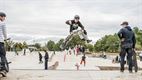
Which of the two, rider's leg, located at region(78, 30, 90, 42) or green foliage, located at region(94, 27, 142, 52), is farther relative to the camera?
green foliage, located at region(94, 27, 142, 52)

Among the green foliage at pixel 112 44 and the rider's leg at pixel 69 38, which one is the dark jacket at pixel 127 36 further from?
the green foliage at pixel 112 44

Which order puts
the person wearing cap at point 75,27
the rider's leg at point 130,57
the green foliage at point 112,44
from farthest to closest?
the green foliage at point 112,44 < the person wearing cap at point 75,27 < the rider's leg at point 130,57

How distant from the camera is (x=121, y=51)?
15.2 metres

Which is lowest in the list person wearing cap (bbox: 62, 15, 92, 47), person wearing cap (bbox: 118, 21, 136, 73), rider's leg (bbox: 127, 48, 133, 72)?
rider's leg (bbox: 127, 48, 133, 72)

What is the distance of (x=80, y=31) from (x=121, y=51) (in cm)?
209

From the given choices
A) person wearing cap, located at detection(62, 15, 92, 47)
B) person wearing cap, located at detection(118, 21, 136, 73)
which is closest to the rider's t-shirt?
person wearing cap, located at detection(62, 15, 92, 47)

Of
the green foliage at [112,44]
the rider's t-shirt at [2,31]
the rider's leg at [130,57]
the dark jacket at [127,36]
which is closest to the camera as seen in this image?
the rider's t-shirt at [2,31]

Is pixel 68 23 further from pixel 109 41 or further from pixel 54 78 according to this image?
pixel 109 41

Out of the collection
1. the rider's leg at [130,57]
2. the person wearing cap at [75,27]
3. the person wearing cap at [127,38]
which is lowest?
the rider's leg at [130,57]

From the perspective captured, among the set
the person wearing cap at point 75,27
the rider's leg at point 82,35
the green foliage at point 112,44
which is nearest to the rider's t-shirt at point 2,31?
the person wearing cap at point 75,27

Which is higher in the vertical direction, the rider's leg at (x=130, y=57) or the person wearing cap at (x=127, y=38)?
the person wearing cap at (x=127, y=38)

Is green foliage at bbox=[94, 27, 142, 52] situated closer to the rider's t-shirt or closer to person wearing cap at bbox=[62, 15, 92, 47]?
person wearing cap at bbox=[62, 15, 92, 47]

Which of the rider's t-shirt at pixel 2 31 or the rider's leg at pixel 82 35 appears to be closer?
the rider's t-shirt at pixel 2 31

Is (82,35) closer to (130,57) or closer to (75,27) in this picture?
(75,27)
